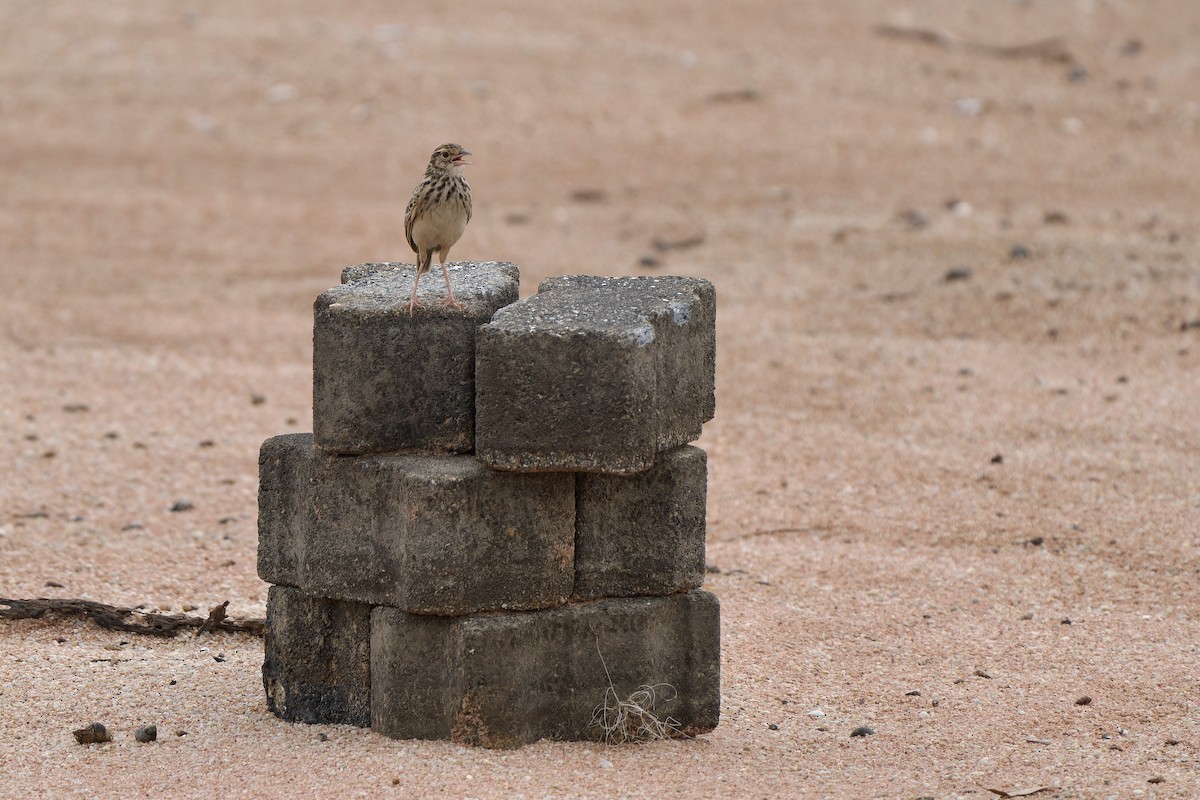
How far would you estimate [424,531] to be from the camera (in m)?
5.44

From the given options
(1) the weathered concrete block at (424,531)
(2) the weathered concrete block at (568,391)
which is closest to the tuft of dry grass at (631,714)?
(1) the weathered concrete block at (424,531)

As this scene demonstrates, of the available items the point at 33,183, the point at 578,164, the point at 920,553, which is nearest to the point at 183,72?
the point at 33,183

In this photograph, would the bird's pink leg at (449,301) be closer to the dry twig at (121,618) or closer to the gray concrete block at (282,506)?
the gray concrete block at (282,506)

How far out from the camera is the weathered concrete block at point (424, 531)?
5449 millimetres

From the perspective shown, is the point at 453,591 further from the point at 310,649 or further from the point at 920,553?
the point at 920,553

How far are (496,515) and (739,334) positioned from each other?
7136mm

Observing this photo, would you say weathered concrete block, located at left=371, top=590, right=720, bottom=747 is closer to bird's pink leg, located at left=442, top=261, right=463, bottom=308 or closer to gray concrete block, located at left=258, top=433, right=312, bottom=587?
gray concrete block, located at left=258, top=433, right=312, bottom=587

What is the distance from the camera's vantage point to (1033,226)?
14633 mm

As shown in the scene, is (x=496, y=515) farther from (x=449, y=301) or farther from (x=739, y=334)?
(x=739, y=334)

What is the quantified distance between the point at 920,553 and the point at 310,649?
3.70 m

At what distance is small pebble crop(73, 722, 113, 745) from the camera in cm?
572

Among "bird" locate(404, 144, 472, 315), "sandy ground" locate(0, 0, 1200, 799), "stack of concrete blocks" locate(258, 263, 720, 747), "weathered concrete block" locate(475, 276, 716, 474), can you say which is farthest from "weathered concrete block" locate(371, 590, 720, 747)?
"bird" locate(404, 144, 472, 315)

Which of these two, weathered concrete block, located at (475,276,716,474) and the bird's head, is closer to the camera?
weathered concrete block, located at (475,276,716,474)

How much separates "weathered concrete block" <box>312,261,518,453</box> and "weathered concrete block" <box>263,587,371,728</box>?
642 millimetres
